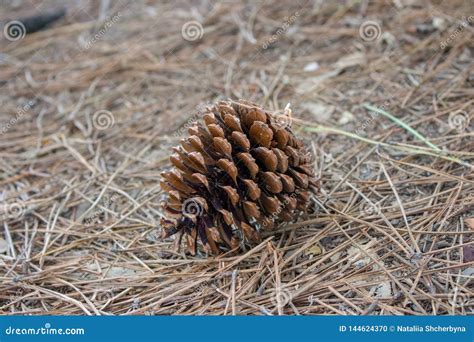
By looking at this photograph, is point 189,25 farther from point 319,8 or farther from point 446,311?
point 446,311

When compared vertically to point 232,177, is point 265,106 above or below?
above

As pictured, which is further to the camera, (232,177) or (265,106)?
(265,106)

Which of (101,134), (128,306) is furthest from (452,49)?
(128,306)
